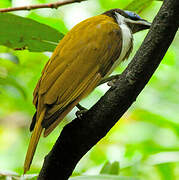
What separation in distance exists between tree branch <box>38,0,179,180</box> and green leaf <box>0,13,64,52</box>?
676mm

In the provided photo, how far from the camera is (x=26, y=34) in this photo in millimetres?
2361

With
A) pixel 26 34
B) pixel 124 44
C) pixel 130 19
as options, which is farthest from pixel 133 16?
pixel 26 34

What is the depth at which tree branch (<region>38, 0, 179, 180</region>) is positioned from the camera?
150 centimetres

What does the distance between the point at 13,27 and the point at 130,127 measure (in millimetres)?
2064

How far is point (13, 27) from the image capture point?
2.33 meters

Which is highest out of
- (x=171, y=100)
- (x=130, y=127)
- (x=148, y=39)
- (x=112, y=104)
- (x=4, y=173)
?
(x=148, y=39)

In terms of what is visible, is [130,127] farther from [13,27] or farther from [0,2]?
[13,27]

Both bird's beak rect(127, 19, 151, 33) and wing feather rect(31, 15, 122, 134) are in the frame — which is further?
bird's beak rect(127, 19, 151, 33)

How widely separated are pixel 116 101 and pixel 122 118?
2.49 m

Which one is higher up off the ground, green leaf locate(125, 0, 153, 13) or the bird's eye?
green leaf locate(125, 0, 153, 13)

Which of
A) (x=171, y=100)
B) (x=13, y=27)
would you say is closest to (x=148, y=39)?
(x=13, y=27)

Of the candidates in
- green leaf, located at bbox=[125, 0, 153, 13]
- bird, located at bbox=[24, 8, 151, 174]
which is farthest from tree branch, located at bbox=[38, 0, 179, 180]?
green leaf, located at bbox=[125, 0, 153, 13]

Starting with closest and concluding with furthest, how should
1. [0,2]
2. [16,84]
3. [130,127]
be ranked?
[16,84]
[0,2]
[130,127]

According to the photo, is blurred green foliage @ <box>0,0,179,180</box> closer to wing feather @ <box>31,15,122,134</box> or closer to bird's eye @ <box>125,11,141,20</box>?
bird's eye @ <box>125,11,141,20</box>
